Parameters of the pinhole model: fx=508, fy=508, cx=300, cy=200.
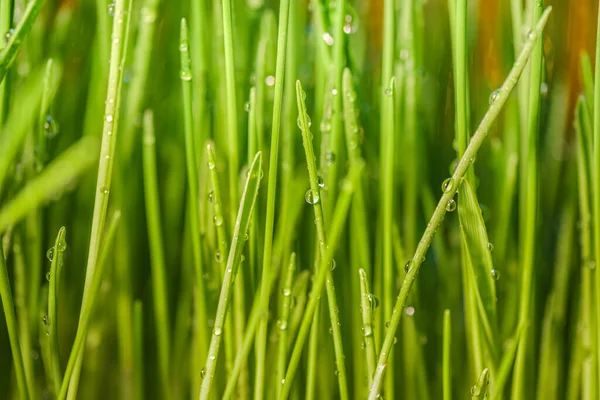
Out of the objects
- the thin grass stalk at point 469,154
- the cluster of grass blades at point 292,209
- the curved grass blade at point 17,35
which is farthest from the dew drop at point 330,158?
the curved grass blade at point 17,35

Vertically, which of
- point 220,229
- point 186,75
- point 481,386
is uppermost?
point 186,75

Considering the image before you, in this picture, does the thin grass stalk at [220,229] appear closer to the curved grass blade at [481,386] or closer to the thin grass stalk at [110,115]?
the thin grass stalk at [110,115]

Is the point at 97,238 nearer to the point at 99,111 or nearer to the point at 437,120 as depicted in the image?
the point at 99,111

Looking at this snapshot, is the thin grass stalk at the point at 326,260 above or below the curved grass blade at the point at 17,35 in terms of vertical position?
below

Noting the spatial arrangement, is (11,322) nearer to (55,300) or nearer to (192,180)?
(55,300)

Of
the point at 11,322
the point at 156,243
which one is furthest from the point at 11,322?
the point at 156,243

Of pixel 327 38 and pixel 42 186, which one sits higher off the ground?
pixel 327 38
